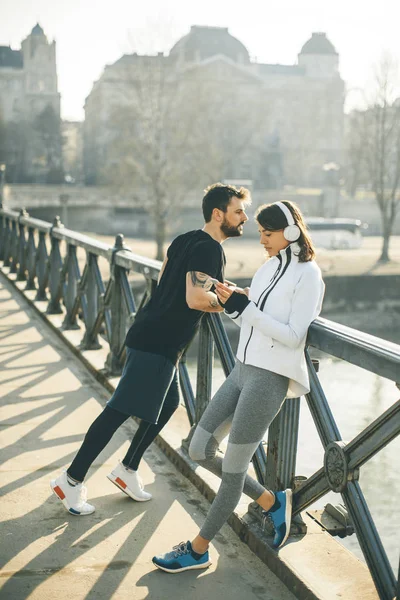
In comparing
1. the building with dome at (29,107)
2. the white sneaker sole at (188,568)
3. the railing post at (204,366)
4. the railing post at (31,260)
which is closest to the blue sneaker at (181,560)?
the white sneaker sole at (188,568)

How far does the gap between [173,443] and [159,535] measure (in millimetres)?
1034

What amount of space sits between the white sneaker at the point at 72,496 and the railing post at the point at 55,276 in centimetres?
476

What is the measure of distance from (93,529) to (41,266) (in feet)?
21.9

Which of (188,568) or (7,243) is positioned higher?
(7,243)

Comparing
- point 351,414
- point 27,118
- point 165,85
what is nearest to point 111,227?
point 165,85

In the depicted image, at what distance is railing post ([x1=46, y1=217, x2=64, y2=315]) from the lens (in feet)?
27.5

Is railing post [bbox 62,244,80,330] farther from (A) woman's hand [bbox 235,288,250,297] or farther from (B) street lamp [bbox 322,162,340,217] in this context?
(B) street lamp [bbox 322,162,340,217]

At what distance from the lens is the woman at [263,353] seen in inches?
106

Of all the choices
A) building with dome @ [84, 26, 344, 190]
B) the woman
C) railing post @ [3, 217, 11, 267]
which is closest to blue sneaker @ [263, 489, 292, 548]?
the woman

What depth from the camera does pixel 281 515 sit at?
9.87 feet

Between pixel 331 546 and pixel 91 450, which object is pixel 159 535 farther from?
pixel 331 546

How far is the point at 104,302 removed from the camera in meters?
5.87

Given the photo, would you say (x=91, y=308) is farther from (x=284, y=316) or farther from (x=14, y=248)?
(x=14, y=248)

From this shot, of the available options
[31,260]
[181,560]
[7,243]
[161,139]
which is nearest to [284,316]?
[181,560]
